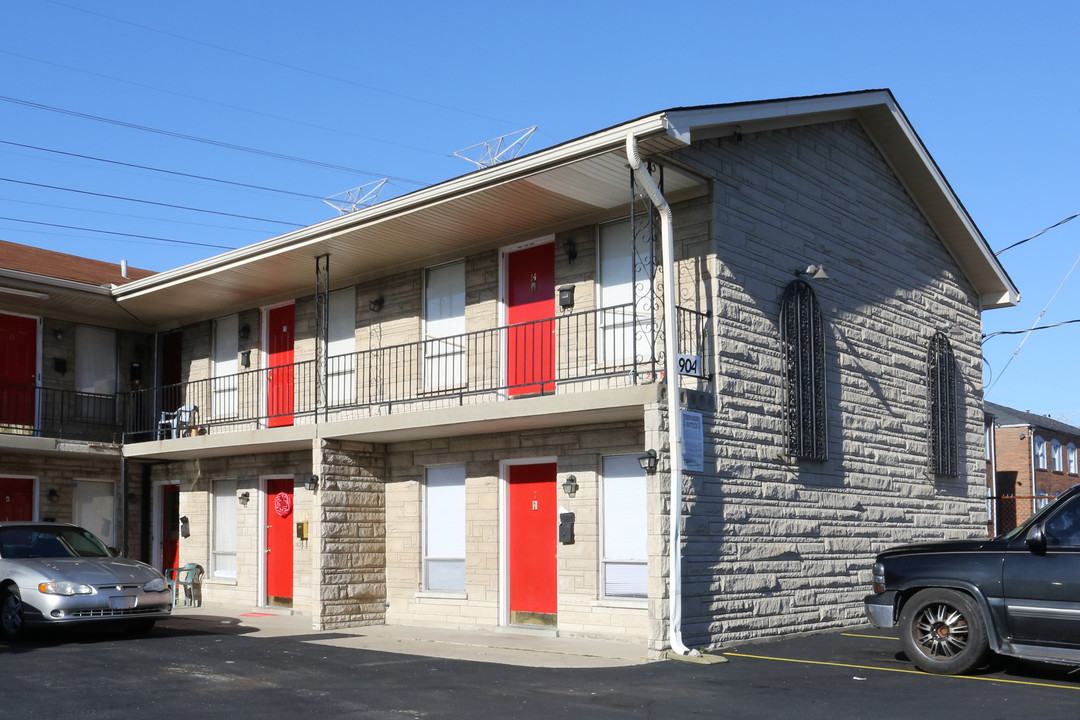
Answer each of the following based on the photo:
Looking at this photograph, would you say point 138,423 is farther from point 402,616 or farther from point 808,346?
point 808,346

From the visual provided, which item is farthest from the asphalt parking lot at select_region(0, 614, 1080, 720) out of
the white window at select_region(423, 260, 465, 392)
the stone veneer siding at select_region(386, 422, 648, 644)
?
the white window at select_region(423, 260, 465, 392)

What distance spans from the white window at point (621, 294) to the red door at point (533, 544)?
184cm

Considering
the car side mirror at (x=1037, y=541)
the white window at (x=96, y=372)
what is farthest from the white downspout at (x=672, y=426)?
the white window at (x=96, y=372)

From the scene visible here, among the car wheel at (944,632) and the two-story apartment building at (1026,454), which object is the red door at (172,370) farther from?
the two-story apartment building at (1026,454)

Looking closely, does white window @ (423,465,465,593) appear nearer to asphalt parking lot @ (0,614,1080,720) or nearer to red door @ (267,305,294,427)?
asphalt parking lot @ (0,614,1080,720)

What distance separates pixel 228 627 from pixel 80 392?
6886 mm

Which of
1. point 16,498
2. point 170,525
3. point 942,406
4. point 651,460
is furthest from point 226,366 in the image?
point 942,406

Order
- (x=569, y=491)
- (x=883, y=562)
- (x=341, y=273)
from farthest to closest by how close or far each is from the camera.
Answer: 1. (x=341, y=273)
2. (x=569, y=491)
3. (x=883, y=562)

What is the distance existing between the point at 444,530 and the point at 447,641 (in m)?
2.19

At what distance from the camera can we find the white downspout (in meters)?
11.1

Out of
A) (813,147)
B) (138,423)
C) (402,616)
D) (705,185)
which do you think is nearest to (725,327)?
(705,185)

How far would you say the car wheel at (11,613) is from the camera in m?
12.6

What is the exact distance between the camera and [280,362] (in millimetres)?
17906

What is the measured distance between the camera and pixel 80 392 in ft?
64.1
